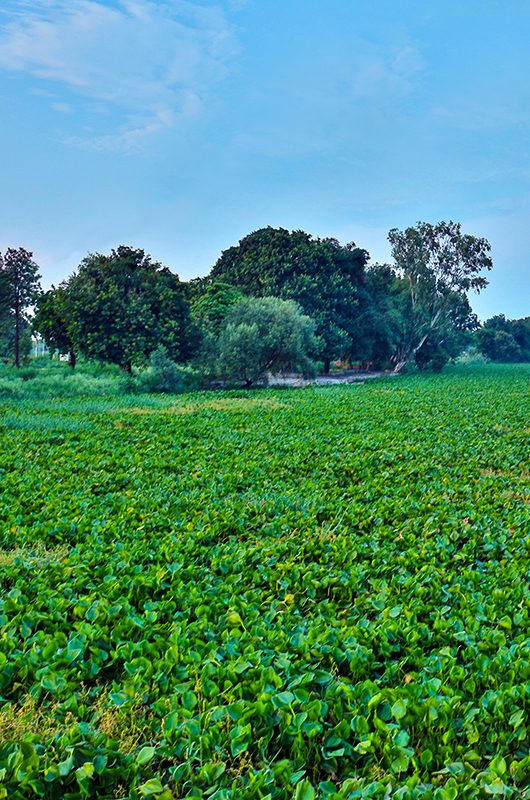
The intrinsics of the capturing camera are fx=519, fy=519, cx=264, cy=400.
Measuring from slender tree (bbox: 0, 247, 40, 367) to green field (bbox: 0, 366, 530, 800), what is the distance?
26592mm

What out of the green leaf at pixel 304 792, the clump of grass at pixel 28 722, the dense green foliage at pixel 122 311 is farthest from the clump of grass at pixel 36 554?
the dense green foliage at pixel 122 311

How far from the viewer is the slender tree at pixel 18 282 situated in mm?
31688

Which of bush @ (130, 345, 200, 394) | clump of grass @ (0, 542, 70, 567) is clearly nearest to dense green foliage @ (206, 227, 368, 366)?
bush @ (130, 345, 200, 394)

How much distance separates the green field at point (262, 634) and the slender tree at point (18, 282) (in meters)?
26.6

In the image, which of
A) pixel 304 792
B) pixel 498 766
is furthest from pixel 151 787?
pixel 498 766

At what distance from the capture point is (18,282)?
3238 cm

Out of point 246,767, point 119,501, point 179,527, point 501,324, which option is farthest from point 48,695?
point 501,324

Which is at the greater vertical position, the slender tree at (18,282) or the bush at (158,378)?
the slender tree at (18,282)

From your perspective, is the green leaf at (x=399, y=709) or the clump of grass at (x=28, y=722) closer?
the clump of grass at (x=28, y=722)

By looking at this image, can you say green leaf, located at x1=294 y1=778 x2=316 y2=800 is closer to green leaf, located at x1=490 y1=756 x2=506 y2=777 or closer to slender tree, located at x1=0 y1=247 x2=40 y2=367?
green leaf, located at x1=490 y1=756 x2=506 y2=777

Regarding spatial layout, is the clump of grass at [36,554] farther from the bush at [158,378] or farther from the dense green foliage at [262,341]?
the dense green foliage at [262,341]

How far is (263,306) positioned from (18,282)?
1535 cm

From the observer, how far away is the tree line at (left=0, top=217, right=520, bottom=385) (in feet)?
97.2

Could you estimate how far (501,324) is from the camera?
359 feet
